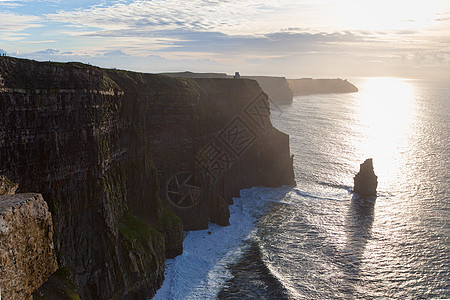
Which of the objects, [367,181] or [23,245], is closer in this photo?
[23,245]

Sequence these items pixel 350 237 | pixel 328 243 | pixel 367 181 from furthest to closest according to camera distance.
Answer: pixel 367 181 → pixel 350 237 → pixel 328 243

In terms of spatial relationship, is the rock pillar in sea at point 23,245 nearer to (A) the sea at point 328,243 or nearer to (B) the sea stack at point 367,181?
(A) the sea at point 328,243

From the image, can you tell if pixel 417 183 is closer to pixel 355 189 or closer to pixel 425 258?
pixel 355 189

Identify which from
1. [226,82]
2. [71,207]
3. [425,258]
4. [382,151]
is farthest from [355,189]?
[71,207]

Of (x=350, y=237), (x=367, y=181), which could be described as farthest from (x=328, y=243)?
(x=367, y=181)

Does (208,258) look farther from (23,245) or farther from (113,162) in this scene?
(23,245)

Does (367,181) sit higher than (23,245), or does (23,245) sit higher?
(23,245)

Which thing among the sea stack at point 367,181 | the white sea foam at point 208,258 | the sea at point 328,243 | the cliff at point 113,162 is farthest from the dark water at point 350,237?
the cliff at point 113,162

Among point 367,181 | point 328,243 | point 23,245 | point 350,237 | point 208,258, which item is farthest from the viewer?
point 367,181
